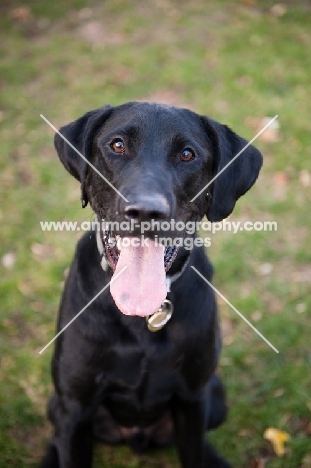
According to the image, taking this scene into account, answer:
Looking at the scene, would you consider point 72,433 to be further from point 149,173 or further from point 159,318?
point 149,173

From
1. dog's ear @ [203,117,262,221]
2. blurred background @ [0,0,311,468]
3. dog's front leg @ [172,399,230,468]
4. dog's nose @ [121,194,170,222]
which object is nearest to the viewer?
dog's nose @ [121,194,170,222]

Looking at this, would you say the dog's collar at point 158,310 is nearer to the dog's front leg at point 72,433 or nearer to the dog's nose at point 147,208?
the dog's nose at point 147,208

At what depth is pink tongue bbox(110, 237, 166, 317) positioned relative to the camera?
2.16 metres

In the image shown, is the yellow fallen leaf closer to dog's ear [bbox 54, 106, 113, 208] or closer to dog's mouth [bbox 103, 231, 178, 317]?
dog's mouth [bbox 103, 231, 178, 317]

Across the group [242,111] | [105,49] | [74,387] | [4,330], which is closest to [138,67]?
[105,49]

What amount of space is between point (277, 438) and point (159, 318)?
1.46 meters

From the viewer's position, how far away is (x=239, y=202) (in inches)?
185

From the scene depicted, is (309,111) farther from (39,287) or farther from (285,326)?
(39,287)

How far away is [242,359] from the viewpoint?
369 cm

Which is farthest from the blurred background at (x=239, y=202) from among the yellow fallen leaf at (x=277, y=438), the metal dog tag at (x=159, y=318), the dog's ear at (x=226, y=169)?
the dog's ear at (x=226, y=169)

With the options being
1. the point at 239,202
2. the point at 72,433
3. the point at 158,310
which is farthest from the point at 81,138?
the point at 239,202

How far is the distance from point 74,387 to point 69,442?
36 centimetres

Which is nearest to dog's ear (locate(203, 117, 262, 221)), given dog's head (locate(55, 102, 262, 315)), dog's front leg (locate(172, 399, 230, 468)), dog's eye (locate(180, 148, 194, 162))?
dog's head (locate(55, 102, 262, 315))

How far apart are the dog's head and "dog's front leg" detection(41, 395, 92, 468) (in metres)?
0.74
